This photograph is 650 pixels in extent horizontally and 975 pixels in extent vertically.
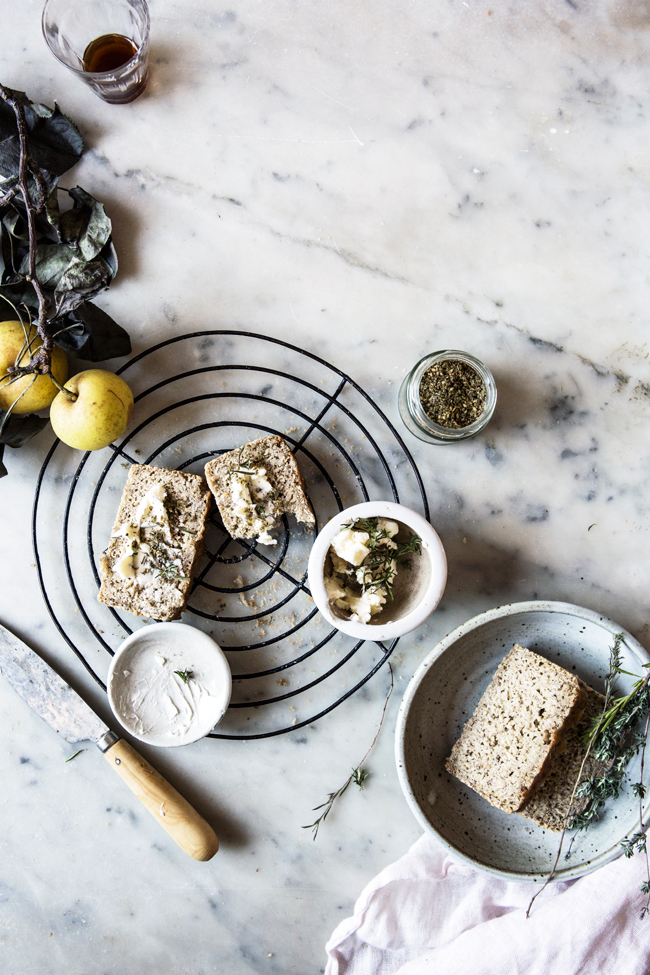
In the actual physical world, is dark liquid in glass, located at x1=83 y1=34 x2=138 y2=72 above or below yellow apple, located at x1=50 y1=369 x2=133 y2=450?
above

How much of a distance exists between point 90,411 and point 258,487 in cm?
47

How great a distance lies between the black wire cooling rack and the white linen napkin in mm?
553

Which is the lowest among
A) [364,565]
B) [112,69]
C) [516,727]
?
[516,727]

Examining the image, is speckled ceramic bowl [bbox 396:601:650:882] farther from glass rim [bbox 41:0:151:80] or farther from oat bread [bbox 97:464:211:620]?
glass rim [bbox 41:0:151:80]

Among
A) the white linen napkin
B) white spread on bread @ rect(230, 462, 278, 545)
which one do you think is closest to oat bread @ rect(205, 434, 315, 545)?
white spread on bread @ rect(230, 462, 278, 545)

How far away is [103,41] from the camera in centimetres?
176

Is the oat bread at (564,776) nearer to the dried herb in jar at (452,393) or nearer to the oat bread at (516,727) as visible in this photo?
the oat bread at (516,727)

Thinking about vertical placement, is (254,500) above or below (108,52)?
below

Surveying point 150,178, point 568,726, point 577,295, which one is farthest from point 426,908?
point 150,178

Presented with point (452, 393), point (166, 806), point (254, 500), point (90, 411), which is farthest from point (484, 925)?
point (90, 411)

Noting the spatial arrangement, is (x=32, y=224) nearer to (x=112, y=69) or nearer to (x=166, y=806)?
(x=112, y=69)

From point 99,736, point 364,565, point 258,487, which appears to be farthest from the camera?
point 99,736

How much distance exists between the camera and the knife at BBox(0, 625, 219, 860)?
1752 mm

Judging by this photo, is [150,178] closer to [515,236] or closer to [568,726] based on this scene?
[515,236]
